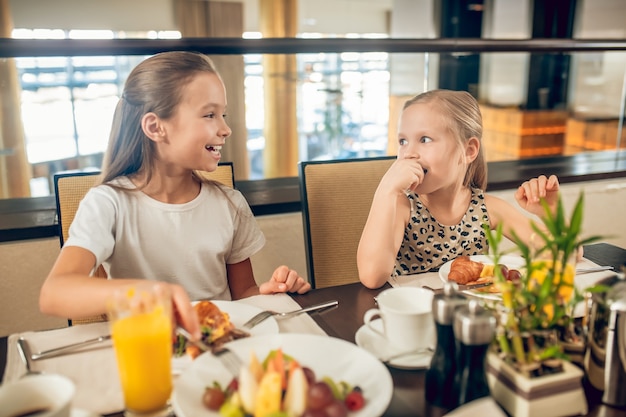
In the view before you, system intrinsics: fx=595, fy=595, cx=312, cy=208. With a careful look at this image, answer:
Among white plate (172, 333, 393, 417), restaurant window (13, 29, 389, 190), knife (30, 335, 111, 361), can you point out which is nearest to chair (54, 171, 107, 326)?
knife (30, 335, 111, 361)

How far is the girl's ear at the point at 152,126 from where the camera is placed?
4.64ft

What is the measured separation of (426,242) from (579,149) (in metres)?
4.46

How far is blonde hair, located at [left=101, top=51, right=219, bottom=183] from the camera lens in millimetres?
1400

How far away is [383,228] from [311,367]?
1.73 feet

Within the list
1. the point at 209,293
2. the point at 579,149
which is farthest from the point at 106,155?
the point at 579,149

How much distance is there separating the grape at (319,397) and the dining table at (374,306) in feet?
0.36

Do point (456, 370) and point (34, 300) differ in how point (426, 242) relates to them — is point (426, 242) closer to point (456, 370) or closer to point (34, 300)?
point (456, 370)

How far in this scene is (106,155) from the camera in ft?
4.87

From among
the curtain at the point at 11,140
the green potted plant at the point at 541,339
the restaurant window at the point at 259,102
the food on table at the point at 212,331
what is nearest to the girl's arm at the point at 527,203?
the green potted plant at the point at 541,339

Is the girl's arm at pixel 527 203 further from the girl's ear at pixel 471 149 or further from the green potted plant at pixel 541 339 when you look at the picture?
the green potted plant at pixel 541 339

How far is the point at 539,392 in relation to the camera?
790 mm

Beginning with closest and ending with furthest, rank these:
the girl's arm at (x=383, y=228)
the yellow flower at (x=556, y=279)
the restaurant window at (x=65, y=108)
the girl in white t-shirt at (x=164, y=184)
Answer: the yellow flower at (x=556, y=279) → the girl's arm at (x=383, y=228) → the girl in white t-shirt at (x=164, y=184) → the restaurant window at (x=65, y=108)

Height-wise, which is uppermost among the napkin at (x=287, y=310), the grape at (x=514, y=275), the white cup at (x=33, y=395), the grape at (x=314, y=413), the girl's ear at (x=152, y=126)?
the girl's ear at (x=152, y=126)

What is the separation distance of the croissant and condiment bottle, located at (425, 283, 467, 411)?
437mm
